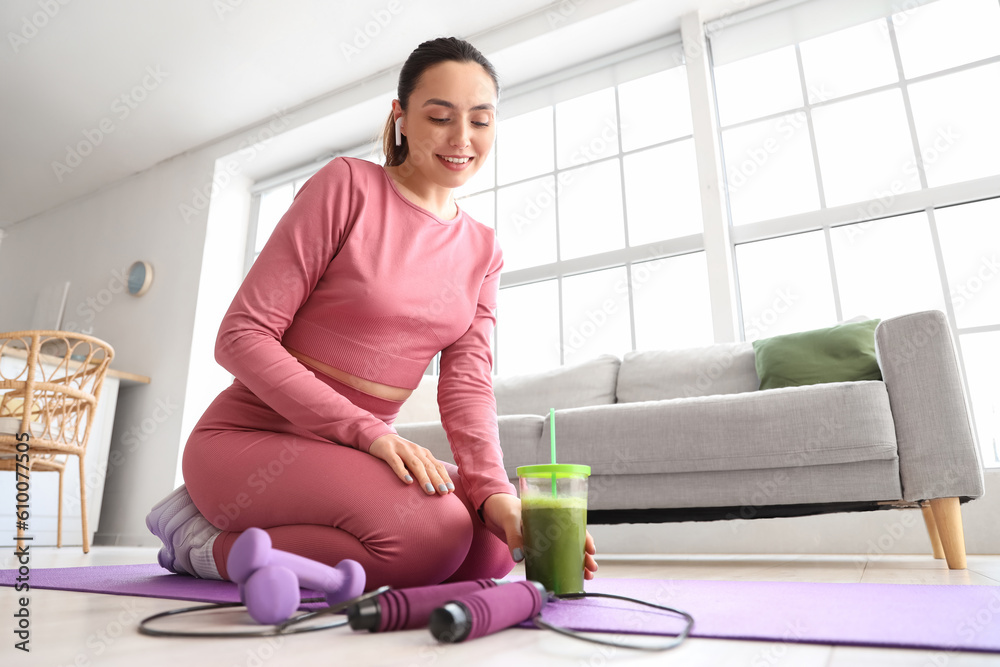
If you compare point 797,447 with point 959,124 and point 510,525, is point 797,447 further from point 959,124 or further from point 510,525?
point 959,124

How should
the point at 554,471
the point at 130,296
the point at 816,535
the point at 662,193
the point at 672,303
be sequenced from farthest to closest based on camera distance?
the point at 130,296
the point at 662,193
the point at 672,303
the point at 816,535
the point at 554,471

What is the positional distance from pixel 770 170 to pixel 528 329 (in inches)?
57.3

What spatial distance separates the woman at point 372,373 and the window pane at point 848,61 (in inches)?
99.9

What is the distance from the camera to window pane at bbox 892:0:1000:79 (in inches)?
112

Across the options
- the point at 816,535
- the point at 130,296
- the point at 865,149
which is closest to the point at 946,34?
the point at 865,149

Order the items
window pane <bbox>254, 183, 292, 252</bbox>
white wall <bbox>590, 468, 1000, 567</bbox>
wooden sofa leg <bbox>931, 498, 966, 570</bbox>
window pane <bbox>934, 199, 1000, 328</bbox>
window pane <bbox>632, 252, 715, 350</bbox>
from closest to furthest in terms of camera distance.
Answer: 1. wooden sofa leg <bbox>931, 498, 966, 570</bbox>
2. white wall <bbox>590, 468, 1000, 567</bbox>
3. window pane <bbox>934, 199, 1000, 328</bbox>
4. window pane <bbox>632, 252, 715, 350</bbox>
5. window pane <bbox>254, 183, 292, 252</bbox>

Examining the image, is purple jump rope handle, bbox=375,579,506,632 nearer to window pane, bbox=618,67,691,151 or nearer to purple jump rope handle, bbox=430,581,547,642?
purple jump rope handle, bbox=430,581,547,642

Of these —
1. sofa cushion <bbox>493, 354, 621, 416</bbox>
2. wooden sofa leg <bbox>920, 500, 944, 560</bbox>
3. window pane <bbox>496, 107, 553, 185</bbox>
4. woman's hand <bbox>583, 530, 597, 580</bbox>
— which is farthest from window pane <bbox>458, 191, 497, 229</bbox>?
woman's hand <bbox>583, 530, 597, 580</bbox>

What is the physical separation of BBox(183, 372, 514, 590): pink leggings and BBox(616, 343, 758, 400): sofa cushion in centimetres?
164

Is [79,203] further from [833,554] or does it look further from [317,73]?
[833,554]

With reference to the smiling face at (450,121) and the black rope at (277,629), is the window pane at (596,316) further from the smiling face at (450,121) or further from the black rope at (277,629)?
the black rope at (277,629)

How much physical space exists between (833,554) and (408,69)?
2.22m

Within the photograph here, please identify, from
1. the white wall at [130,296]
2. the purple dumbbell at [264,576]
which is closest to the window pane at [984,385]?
the purple dumbbell at [264,576]

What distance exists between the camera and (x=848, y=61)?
3117mm
